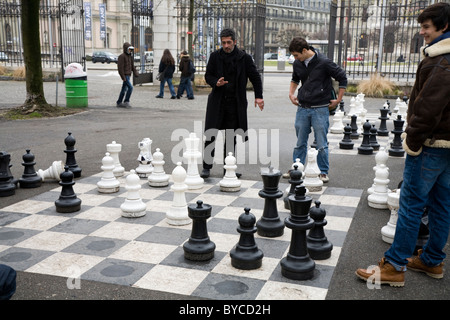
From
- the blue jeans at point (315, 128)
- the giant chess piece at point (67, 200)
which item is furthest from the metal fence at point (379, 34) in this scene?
the giant chess piece at point (67, 200)

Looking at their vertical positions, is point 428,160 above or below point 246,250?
above

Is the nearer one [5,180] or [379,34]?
[5,180]

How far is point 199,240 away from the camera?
3633 millimetres

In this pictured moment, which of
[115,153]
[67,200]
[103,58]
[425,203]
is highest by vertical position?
[103,58]

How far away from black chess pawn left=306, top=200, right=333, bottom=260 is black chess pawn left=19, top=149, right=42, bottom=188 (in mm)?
3460

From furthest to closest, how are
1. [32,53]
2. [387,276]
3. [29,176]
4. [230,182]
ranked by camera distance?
[32,53], [29,176], [230,182], [387,276]

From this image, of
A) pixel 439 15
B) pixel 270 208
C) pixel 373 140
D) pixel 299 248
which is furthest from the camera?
pixel 373 140

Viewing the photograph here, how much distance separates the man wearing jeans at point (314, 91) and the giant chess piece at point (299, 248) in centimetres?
252

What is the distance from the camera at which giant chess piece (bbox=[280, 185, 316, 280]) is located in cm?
329

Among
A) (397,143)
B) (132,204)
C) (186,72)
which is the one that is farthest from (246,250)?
(186,72)

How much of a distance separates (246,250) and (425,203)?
1270 millimetres

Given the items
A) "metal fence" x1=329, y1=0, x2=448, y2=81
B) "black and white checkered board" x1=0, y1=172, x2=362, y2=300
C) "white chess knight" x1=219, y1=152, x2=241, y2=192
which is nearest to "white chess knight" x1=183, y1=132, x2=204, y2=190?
"black and white checkered board" x1=0, y1=172, x2=362, y2=300

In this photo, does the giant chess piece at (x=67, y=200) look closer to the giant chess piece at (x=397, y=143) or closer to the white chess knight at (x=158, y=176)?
the white chess knight at (x=158, y=176)

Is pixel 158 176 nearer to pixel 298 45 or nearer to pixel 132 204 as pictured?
pixel 132 204
